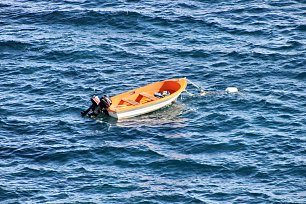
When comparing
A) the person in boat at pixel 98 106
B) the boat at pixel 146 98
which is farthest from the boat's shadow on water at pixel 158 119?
the person in boat at pixel 98 106

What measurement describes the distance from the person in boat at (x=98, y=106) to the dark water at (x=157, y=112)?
1.88 ft

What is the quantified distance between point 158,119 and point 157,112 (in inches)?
46.5

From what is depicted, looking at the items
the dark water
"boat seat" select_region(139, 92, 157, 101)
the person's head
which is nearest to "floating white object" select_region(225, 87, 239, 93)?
the dark water

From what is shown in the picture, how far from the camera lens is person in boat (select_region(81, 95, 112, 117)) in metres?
62.7

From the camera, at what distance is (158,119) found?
207 feet

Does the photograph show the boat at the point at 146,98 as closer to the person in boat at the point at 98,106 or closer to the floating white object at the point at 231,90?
the person in boat at the point at 98,106

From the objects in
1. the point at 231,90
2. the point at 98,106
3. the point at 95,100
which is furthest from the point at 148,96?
the point at 231,90

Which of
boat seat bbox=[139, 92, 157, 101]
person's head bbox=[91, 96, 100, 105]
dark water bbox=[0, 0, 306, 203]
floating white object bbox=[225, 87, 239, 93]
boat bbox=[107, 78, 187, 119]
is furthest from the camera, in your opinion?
floating white object bbox=[225, 87, 239, 93]

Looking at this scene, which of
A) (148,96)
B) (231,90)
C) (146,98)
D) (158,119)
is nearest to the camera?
(158,119)

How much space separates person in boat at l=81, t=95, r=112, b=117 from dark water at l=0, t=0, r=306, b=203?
0.57m

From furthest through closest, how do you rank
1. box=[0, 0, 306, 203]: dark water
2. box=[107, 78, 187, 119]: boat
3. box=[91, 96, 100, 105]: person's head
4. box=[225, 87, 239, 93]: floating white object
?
box=[225, 87, 239, 93]: floating white object → box=[91, 96, 100, 105]: person's head → box=[107, 78, 187, 119]: boat → box=[0, 0, 306, 203]: dark water

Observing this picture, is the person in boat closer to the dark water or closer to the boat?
the boat

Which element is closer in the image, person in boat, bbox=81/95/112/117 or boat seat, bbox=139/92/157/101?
person in boat, bbox=81/95/112/117

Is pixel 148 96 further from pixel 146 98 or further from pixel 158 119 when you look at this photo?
pixel 158 119
